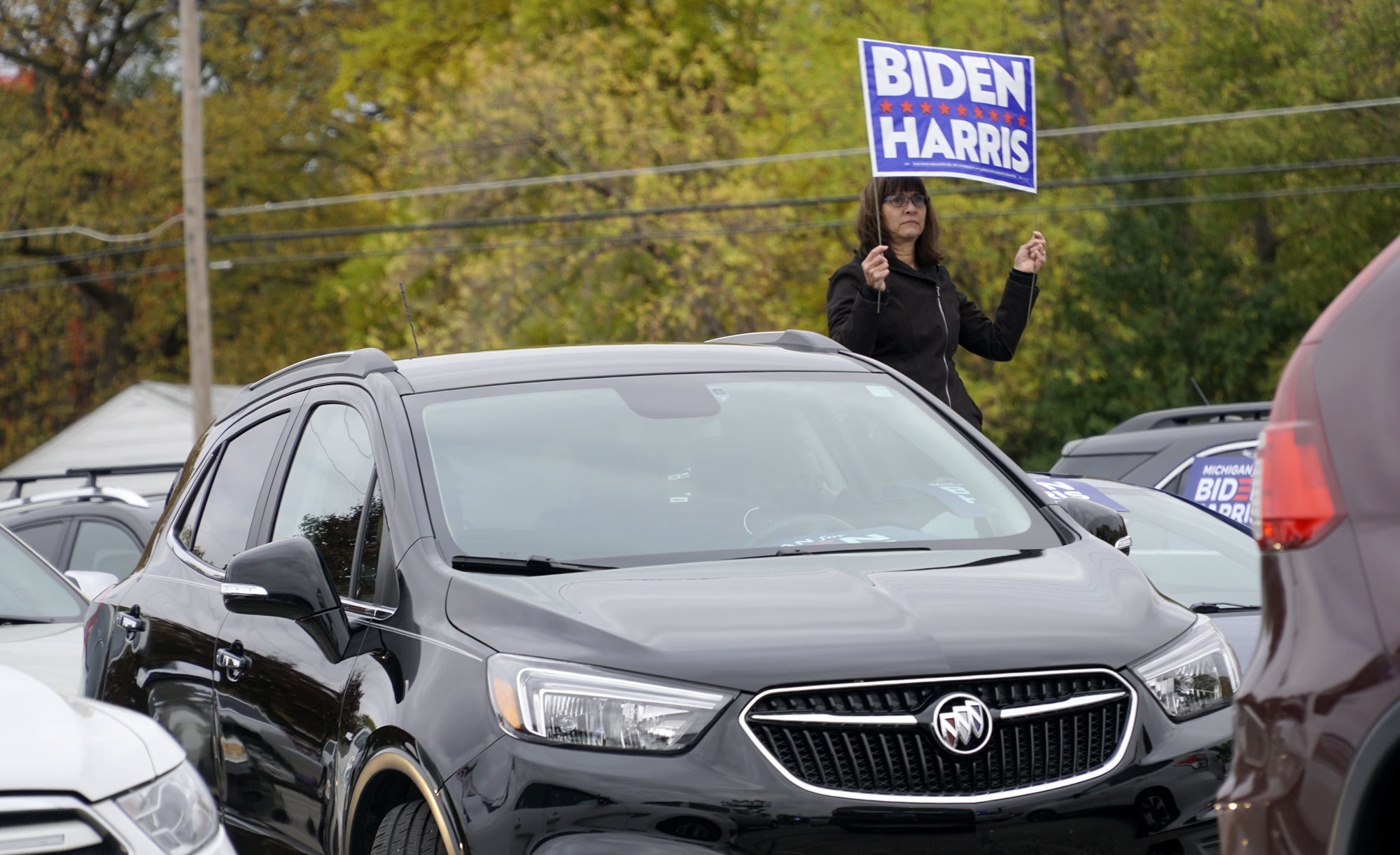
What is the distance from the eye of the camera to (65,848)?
3316 mm

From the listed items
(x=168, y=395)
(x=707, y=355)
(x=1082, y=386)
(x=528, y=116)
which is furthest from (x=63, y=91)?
(x=707, y=355)

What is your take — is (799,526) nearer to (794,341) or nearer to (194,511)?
(794,341)

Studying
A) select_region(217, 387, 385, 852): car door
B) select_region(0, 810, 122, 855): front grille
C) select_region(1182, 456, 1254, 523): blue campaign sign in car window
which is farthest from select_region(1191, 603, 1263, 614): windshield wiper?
select_region(0, 810, 122, 855): front grille

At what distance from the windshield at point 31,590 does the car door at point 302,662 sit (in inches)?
110

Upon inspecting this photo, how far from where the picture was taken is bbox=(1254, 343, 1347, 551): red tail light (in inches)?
107

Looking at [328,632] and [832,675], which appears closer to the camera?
[832,675]

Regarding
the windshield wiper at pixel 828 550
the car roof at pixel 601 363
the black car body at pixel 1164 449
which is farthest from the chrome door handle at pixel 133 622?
the black car body at pixel 1164 449

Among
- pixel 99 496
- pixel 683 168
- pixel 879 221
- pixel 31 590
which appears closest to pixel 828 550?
pixel 879 221

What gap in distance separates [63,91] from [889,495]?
42718 mm

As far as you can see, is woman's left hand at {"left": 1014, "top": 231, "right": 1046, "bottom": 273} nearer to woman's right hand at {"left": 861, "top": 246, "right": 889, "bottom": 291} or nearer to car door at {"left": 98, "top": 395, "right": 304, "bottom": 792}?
woman's right hand at {"left": 861, "top": 246, "right": 889, "bottom": 291}

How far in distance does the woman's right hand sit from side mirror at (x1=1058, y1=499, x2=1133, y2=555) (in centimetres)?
200

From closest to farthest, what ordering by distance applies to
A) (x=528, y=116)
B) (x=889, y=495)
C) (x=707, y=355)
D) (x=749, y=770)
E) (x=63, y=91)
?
1. (x=749, y=770)
2. (x=889, y=495)
3. (x=707, y=355)
4. (x=528, y=116)
5. (x=63, y=91)

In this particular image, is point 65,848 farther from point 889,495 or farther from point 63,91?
point 63,91

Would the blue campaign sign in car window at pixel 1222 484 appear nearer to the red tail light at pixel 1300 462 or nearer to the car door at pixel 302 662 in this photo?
the car door at pixel 302 662
